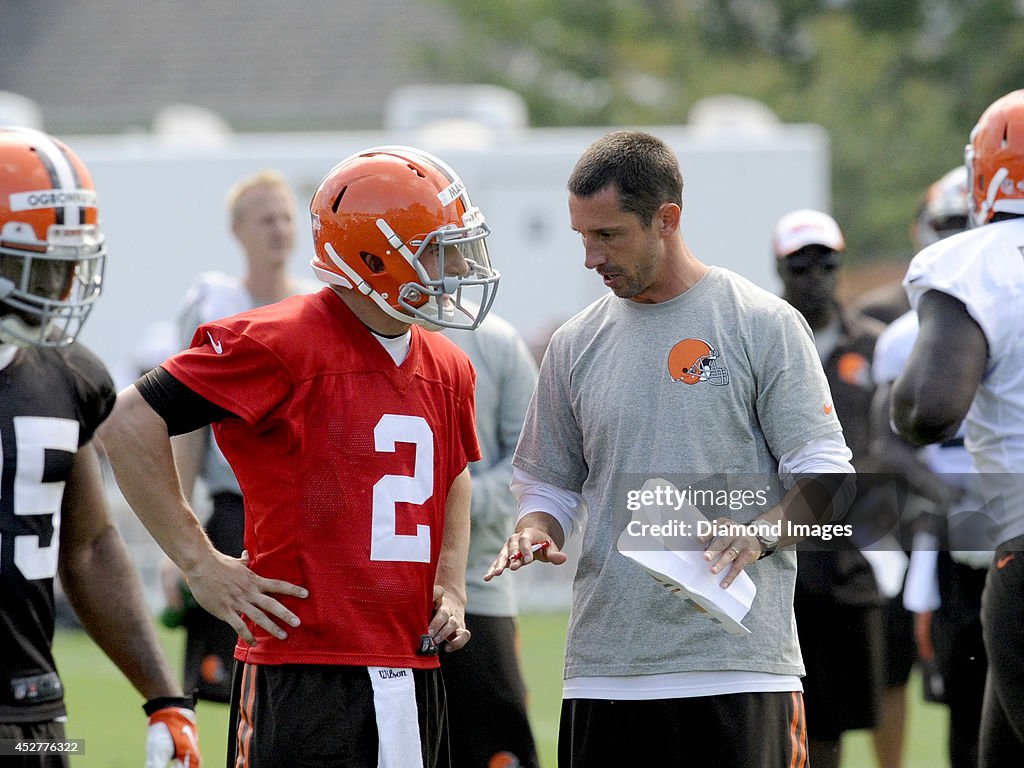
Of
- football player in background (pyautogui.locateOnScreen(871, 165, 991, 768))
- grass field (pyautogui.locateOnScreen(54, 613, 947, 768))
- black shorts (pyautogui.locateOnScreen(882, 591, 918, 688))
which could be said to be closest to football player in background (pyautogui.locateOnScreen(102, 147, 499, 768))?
football player in background (pyautogui.locateOnScreen(871, 165, 991, 768))

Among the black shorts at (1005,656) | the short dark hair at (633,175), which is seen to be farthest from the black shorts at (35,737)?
the black shorts at (1005,656)

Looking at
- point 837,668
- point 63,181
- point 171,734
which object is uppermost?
point 63,181

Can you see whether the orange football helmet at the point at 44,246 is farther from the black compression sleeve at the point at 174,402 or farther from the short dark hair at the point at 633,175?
the short dark hair at the point at 633,175

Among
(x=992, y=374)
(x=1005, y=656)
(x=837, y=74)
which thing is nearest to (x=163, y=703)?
(x=1005, y=656)

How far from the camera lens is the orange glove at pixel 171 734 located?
364 cm

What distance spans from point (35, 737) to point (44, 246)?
1102mm

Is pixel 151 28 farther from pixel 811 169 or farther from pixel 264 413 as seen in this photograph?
pixel 264 413

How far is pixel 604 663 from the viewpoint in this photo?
145 inches

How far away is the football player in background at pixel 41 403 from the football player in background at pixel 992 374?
2.04m

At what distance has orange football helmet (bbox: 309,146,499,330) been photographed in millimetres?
3566

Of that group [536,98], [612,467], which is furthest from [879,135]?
[612,467]

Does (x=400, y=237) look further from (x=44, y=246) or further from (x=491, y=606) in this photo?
(x=491, y=606)

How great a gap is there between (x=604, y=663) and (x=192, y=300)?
3.04m

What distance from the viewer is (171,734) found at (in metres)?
3.67
